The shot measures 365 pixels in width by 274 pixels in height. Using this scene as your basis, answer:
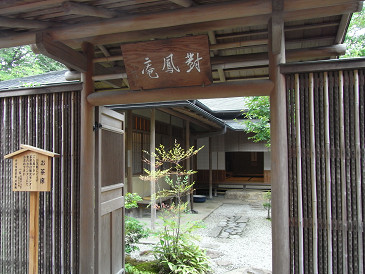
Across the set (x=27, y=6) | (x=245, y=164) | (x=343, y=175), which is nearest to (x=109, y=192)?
(x=27, y=6)

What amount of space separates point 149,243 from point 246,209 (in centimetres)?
534

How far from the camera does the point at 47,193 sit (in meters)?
3.99

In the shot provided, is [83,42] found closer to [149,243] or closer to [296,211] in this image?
[296,211]

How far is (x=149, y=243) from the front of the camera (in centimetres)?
726

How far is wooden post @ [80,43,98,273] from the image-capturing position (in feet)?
12.5

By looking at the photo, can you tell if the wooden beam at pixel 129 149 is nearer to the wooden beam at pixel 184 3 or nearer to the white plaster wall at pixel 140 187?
the white plaster wall at pixel 140 187

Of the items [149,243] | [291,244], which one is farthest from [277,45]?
[149,243]

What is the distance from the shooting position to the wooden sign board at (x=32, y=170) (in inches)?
129

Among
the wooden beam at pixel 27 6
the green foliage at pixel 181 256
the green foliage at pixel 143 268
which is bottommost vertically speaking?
the green foliage at pixel 143 268

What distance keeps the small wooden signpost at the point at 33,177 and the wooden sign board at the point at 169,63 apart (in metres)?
1.32

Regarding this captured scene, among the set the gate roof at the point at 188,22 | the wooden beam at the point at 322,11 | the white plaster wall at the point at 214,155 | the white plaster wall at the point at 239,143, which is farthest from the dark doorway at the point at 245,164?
the wooden beam at the point at 322,11

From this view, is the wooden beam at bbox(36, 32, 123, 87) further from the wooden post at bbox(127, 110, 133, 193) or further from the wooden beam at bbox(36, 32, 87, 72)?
the wooden post at bbox(127, 110, 133, 193)

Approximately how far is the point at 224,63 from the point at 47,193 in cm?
288

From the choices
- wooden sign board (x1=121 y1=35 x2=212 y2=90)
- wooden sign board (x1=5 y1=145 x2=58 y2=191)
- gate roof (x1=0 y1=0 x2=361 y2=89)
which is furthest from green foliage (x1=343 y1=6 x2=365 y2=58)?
wooden sign board (x1=5 y1=145 x2=58 y2=191)
